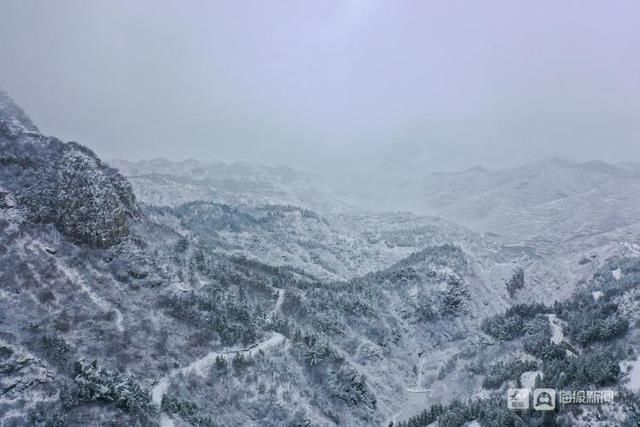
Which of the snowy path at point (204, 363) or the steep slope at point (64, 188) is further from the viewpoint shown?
the steep slope at point (64, 188)

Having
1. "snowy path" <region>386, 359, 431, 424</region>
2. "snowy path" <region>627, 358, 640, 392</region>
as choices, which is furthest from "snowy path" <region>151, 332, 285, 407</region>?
"snowy path" <region>627, 358, 640, 392</region>

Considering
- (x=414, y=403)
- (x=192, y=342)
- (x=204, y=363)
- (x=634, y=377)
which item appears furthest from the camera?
(x=414, y=403)

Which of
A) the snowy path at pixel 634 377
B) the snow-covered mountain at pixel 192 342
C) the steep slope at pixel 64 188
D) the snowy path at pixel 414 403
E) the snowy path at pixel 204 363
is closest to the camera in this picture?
the snowy path at pixel 634 377

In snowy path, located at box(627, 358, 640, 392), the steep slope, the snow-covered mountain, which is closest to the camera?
snowy path, located at box(627, 358, 640, 392)

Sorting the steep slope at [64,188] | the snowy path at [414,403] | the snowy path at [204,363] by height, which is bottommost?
the snowy path at [414,403]

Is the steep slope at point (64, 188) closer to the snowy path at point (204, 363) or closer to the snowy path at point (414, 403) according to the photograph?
the snowy path at point (204, 363)

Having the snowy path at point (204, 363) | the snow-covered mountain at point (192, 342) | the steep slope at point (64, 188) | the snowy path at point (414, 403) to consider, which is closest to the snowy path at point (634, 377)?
the snow-covered mountain at point (192, 342)

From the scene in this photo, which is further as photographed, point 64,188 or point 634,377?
point 64,188

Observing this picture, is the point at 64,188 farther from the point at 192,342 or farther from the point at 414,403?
the point at 414,403

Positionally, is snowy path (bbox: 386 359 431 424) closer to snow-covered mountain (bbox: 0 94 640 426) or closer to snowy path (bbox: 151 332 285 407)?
snow-covered mountain (bbox: 0 94 640 426)

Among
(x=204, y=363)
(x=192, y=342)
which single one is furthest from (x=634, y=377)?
(x=192, y=342)

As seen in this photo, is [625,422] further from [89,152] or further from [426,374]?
[89,152]

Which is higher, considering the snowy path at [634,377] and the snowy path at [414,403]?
the snowy path at [634,377]
